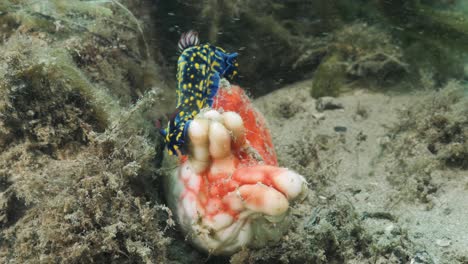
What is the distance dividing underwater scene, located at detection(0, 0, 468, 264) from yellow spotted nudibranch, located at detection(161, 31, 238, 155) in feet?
0.05

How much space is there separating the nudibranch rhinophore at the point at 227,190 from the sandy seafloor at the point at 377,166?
0.99 meters

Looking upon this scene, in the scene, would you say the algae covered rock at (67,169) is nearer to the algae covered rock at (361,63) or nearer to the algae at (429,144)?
the algae at (429,144)

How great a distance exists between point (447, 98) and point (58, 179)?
406cm

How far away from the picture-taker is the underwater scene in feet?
8.16

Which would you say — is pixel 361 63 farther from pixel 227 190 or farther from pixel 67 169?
pixel 67 169

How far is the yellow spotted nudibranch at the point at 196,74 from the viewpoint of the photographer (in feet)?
11.5

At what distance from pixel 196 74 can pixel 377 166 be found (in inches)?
90.6

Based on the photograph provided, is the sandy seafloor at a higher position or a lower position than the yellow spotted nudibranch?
lower

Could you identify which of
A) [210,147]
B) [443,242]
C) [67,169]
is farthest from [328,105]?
[67,169]

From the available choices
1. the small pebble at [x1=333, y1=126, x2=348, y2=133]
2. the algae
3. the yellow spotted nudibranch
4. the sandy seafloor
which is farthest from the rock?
the yellow spotted nudibranch

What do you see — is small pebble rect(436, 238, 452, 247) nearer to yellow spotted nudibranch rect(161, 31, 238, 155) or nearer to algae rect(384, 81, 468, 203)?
algae rect(384, 81, 468, 203)

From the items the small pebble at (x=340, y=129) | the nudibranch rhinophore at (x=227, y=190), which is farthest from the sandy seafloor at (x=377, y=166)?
the nudibranch rhinophore at (x=227, y=190)

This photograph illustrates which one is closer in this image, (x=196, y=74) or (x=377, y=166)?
(x=196, y=74)

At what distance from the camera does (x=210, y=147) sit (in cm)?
267
